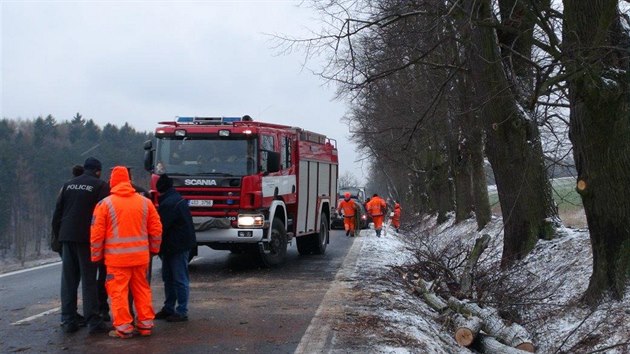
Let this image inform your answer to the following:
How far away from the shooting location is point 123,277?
7141mm

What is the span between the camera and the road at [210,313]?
7.09 metres

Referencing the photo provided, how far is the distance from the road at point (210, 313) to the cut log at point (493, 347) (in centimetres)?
213

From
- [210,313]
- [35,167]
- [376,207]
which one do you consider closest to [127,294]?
[210,313]

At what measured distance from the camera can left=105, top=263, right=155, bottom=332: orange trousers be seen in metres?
7.10

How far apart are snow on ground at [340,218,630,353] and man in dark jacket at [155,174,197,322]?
75.8 inches

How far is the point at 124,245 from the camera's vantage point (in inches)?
280

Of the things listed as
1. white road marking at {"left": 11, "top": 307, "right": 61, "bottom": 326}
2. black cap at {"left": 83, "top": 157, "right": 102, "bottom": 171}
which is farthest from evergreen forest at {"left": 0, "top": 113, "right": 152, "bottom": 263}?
black cap at {"left": 83, "top": 157, "right": 102, "bottom": 171}

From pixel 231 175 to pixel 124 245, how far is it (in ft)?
18.6

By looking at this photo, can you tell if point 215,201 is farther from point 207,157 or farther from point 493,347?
point 493,347

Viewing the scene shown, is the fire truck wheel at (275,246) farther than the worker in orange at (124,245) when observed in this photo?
Yes

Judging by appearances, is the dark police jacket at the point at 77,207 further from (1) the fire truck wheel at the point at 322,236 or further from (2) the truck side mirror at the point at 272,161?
(1) the fire truck wheel at the point at 322,236

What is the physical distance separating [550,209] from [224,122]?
706 centimetres

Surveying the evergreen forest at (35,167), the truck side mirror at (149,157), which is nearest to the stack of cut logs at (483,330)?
the truck side mirror at (149,157)

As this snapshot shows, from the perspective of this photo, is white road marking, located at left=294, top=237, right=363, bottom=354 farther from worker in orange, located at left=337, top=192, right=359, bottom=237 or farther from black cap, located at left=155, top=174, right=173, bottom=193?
worker in orange, located at left=337, top=192, right=359, bottom=237
